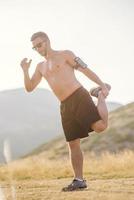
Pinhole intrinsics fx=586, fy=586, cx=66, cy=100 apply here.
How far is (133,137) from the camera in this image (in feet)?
148

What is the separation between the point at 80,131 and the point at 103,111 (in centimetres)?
44

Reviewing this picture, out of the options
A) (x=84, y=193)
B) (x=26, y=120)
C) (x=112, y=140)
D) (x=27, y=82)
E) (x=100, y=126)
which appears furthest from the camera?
(x=26, y=120)

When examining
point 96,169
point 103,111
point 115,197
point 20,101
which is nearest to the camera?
point 115,197

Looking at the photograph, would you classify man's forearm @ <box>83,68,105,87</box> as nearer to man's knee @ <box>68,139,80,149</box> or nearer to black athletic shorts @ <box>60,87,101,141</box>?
black athletic shorts @ <box>60,87,101,141</box>

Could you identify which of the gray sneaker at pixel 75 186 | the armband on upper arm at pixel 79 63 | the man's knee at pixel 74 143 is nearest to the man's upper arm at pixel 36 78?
the armband on upper arm at pixel 79 63

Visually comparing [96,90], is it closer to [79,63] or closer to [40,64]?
[79,63]

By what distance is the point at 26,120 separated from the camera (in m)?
Answer: 165

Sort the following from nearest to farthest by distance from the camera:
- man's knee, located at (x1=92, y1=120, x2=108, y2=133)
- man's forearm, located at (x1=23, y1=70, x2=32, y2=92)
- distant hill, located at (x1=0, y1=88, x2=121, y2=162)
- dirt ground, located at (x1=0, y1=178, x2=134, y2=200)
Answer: dirt ground, located at (x1=0, y1=178, x2=134, y2=200) → man's knee, located at (x1=92, y1=120, x2=108, y2=133) → man's forearm, located at (x1=23, y1=70, x2=32, y2=92) → distant hill, located at (x1=0, y1=88, x2=121, y2=162)

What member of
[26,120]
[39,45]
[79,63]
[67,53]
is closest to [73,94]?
[79,63]

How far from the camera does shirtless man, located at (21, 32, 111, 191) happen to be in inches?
310

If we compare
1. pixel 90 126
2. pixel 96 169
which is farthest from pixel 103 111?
pixel 96 169

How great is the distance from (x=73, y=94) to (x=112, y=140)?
126ft

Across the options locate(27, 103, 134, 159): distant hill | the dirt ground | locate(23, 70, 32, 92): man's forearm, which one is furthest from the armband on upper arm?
locate(27, 103, 134, 159): distant hill

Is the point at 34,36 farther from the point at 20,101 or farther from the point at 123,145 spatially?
the point at 20,101
